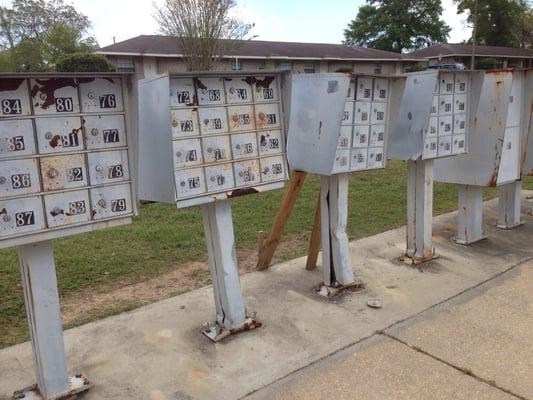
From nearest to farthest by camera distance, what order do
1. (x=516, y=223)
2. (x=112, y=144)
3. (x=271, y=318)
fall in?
(x=112, y=144)
(x=271, y=318)
(x=516, y=223)

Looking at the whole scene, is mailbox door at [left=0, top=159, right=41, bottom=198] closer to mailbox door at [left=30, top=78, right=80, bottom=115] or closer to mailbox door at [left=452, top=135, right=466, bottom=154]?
mailbox door at [left=30, top=78, right=80, bottom=115]

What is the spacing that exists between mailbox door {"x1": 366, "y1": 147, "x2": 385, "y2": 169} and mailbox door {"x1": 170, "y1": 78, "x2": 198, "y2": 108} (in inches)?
57.9

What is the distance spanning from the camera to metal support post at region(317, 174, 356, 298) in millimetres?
3596

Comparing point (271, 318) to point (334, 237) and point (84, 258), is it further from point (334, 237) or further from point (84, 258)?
point (84, 258)

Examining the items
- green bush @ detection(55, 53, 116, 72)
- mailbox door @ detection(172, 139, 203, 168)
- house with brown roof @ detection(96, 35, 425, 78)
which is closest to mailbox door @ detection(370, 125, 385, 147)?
mailbox door @ detection(172, 139, 203, 168)

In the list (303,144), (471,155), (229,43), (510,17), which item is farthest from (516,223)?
(510,17)

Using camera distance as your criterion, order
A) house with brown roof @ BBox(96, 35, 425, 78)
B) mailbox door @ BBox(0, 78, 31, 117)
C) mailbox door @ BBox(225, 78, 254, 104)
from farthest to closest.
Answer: house with brown roof @ BBox(96, 35, 425, 78) < mailbox door @ BBox(225, 78, 254, 104) < mailbox door @ BBox(0, 78, 31, 117)

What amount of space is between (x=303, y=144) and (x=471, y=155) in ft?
6.85

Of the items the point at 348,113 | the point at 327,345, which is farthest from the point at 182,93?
the point at 327,345

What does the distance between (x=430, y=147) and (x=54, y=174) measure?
290 cm

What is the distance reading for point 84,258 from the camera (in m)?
4.52

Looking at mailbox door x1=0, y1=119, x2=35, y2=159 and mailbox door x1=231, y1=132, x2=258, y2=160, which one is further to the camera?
mailbox door x1=231, y1=132, x2=258, y2=160

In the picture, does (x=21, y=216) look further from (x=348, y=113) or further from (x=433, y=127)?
(x=433, y=127)

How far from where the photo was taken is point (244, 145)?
290 cm
